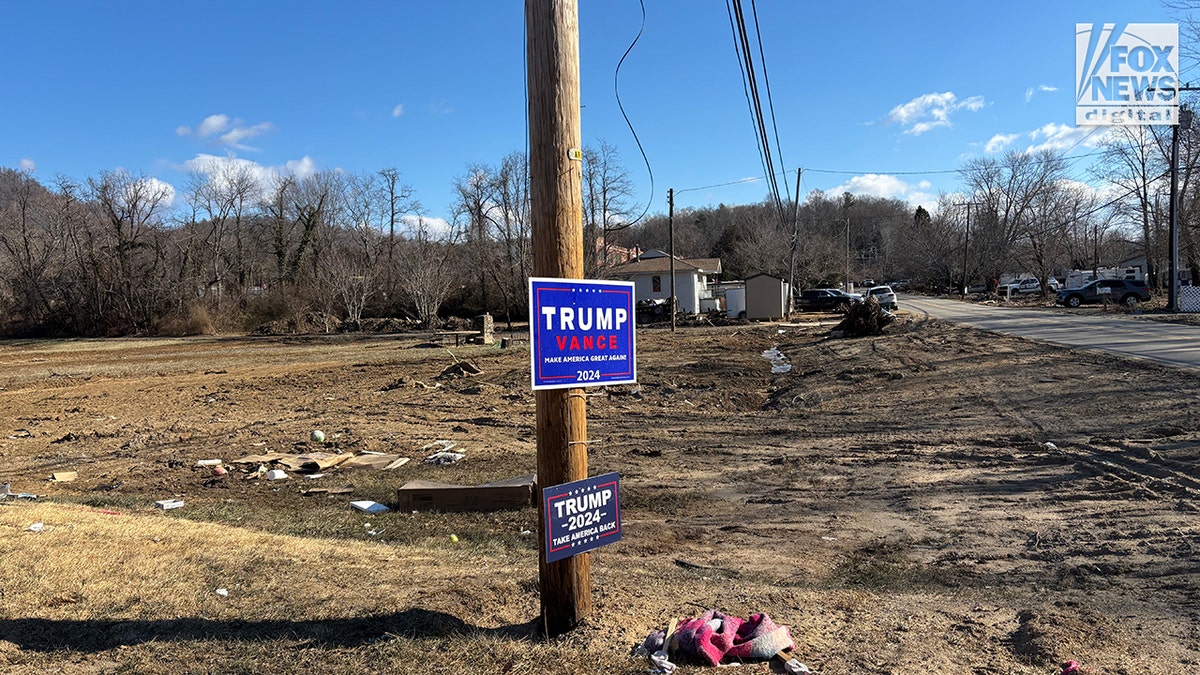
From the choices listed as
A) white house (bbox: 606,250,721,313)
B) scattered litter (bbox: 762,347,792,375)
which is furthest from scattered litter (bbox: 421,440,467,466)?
white house (bbox: 606,250,721,313)

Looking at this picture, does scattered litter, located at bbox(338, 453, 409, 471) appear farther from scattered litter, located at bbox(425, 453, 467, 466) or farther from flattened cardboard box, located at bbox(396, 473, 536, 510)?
flattened cardboard box, located at bbox(396, 473, 536, 510)

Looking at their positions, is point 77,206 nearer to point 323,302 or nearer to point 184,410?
point 323,302

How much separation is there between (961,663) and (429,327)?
4540 centimetres

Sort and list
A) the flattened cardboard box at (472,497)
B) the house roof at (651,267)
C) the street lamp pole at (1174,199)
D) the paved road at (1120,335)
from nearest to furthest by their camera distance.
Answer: the flattened cardboard box at (472,497)
the paved road at (1120,335)
the street lamp pole at (1174,199)
the house roof at (651,267)

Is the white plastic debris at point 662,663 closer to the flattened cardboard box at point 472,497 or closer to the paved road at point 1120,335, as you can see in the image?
the flattened cardboard box at point 472,497

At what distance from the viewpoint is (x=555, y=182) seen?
373 centimetres

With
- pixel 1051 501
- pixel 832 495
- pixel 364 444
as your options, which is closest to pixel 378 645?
pixel 832 495

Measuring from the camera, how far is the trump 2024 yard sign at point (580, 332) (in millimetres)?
3617

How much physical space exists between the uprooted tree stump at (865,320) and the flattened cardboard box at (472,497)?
21236 millimetres

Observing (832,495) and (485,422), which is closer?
(832,495)

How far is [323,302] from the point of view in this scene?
49469mm

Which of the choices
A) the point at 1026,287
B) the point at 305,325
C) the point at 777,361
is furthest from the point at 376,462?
the point at 1026,287

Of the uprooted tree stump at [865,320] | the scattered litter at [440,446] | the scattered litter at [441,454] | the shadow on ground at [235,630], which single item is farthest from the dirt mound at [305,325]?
the shadow on ground at [235,630]

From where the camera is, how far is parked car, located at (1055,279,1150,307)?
39625mm
